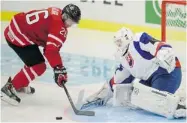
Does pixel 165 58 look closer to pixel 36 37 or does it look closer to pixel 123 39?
pixel 123 39

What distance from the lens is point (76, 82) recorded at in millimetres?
3746

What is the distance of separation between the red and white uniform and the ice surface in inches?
12.5

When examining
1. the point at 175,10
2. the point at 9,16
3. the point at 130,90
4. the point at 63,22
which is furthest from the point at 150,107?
the point at 9,16

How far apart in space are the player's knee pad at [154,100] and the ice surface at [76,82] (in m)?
0.05

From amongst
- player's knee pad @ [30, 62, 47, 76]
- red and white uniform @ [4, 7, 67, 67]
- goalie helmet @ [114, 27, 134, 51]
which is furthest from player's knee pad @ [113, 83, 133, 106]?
player's knee pad @ [30, 62, 47, 76]

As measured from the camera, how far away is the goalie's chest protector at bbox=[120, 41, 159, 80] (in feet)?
10.2

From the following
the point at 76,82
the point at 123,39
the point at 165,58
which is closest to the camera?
the point at 165,58

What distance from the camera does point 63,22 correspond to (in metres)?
3.18

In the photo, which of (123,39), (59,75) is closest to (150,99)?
(123,39)

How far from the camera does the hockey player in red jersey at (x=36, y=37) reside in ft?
10.2

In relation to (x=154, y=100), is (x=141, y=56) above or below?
above

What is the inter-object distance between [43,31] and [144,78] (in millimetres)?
679

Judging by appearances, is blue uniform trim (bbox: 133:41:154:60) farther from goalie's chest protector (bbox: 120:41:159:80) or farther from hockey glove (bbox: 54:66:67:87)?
hockey glove (bbox: 54:66:67:87)

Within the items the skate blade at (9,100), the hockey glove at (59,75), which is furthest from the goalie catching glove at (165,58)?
the skate blade at (9,100)
